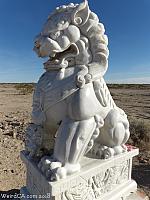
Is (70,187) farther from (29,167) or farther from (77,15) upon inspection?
(77,15)

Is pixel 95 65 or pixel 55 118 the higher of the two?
pixel 95 65

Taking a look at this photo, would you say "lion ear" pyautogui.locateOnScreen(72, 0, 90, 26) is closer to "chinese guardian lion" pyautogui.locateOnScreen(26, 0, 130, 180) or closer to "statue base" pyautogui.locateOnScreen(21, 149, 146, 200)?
"chinese guardian lion" pyautogui.locateOnScreen(26, 0, 130, 180)

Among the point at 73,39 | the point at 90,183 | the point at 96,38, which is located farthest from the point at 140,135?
the point at 73,39

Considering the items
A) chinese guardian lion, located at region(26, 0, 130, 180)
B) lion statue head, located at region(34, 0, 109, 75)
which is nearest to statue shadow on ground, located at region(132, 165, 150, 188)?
chinese guardian lion, located at region(26, 0, 130, 180)

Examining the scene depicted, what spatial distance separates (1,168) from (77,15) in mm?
3014

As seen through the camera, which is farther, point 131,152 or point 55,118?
point 131,152

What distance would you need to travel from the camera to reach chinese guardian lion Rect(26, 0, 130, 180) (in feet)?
5.96

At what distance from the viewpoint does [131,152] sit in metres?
2.35

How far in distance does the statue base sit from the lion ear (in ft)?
3.92

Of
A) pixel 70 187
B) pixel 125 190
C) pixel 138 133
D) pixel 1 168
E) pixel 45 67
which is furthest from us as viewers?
pixel 138 133

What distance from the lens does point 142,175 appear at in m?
3.82

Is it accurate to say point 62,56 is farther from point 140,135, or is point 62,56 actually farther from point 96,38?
point 140,135

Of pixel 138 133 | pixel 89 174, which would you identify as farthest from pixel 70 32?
pixel 138 133

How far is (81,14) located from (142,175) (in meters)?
2.90
